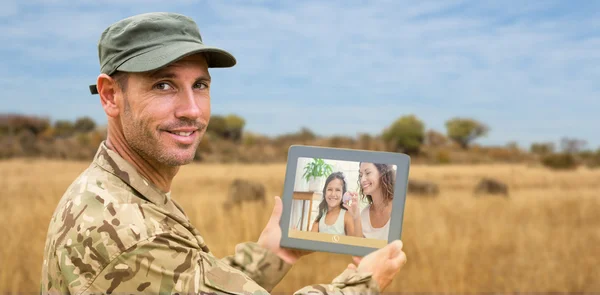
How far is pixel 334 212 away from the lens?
271 cm

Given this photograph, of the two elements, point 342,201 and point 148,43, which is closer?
point 148,43

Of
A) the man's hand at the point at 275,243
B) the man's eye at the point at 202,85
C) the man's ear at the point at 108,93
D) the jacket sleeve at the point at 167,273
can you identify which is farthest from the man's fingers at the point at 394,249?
the man's ear at the point at 108,93

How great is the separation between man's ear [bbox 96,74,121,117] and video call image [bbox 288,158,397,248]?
2.96 feet

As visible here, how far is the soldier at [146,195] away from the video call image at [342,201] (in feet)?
0.38

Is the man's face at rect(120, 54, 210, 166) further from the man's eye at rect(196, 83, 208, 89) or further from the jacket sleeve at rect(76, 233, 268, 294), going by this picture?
the jacket sleeve at rect(76, 233, 268, 294)

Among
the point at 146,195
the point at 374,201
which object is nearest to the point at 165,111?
the point at 146,195

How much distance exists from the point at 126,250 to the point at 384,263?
3.59ft

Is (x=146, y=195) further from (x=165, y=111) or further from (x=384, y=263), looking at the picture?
(x=384, y=263)

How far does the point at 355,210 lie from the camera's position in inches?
106

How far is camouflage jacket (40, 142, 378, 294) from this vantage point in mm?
2068

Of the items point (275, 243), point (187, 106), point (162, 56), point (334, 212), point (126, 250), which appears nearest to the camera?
point (126, 250)

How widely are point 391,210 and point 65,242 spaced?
1.39 metres

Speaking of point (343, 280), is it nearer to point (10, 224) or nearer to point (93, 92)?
point (93, 92)

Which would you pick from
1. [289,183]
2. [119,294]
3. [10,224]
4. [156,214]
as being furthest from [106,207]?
[10,224]
